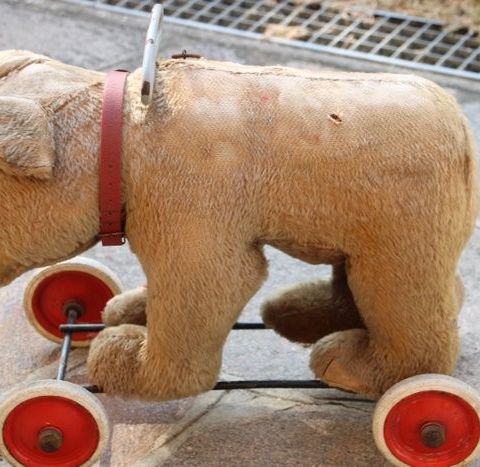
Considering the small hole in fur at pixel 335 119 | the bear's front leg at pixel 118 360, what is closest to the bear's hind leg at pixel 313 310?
the bear's front leg at pixel 118 360

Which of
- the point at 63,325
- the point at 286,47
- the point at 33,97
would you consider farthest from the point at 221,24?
the point at 33,97

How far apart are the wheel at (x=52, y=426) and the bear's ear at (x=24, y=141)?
44cm

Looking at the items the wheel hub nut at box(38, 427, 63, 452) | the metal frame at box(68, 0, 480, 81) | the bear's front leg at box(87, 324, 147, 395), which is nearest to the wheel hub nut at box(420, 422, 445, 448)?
the bear's front leg at box(87, 324, 147, 395)

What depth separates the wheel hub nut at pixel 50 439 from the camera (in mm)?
2166

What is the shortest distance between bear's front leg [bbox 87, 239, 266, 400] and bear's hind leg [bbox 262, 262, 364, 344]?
11.5 inches

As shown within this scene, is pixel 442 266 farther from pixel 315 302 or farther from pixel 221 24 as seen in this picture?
pixel 221 24

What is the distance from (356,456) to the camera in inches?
90.7

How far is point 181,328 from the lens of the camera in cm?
210

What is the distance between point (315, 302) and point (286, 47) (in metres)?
1.79

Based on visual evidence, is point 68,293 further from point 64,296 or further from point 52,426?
point 52,426

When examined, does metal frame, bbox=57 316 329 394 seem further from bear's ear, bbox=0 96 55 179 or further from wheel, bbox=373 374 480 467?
bear's ear, bbox=0 96 55 179

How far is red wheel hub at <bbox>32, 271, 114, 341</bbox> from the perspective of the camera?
2.61 m

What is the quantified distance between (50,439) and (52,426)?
3cm

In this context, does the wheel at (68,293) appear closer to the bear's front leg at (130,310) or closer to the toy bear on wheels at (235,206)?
the bear's front leg at (130,310)
